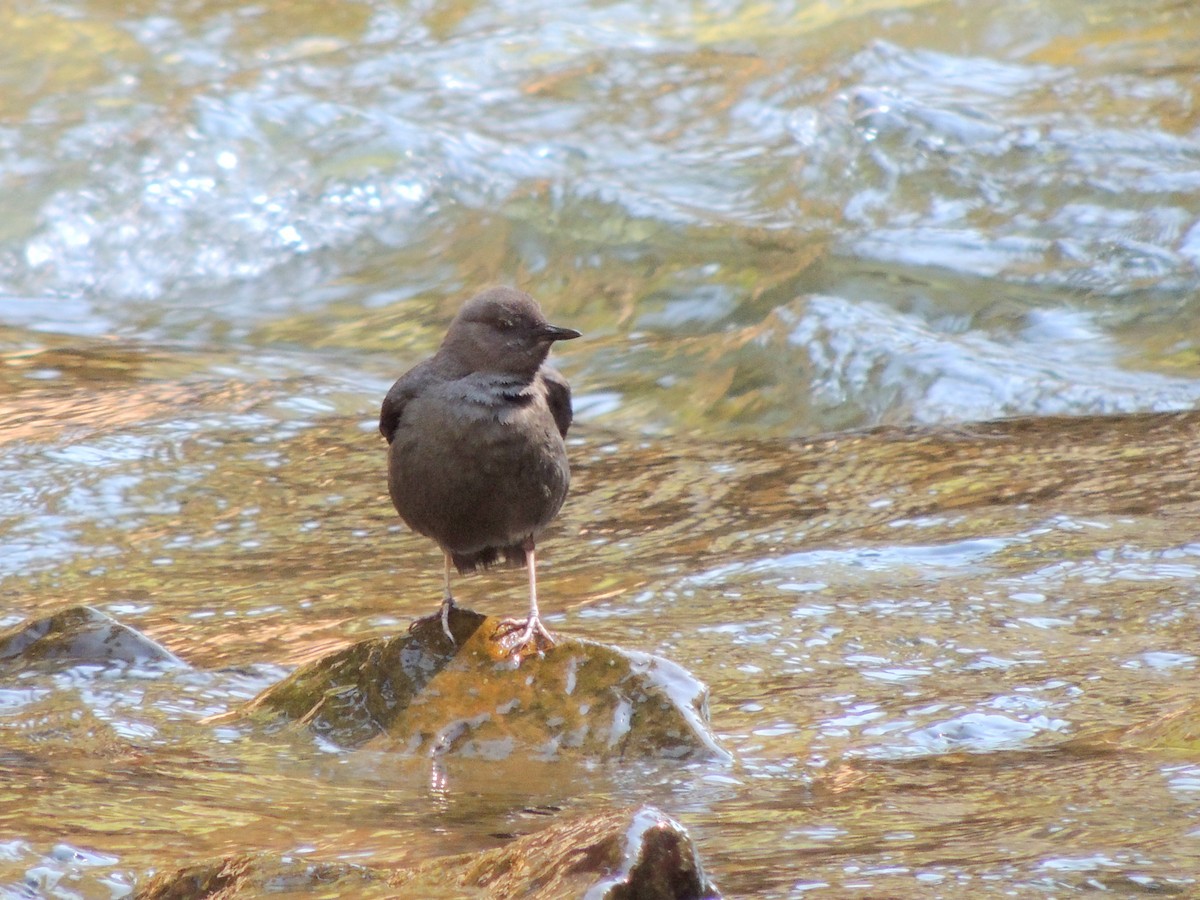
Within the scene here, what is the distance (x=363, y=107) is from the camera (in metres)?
12.3

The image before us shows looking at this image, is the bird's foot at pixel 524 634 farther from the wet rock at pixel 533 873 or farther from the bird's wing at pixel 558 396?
the wet rock at pixel 533 873

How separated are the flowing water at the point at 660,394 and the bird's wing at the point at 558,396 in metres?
0.78

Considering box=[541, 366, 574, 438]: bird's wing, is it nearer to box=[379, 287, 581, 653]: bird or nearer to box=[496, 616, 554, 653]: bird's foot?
box=[379, 287, 581, 653]: bird

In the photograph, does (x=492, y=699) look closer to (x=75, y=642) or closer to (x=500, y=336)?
(x=500, y=336)

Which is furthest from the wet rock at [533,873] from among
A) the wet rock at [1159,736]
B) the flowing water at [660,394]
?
the wet rock at [1159,736]

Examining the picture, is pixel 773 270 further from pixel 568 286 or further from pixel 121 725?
pixel 121 725

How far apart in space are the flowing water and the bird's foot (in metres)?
0.39

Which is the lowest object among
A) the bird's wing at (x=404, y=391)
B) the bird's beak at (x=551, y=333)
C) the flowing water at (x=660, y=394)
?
the flowing water at (x=660, y=394)

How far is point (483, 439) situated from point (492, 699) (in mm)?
687

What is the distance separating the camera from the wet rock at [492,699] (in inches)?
171

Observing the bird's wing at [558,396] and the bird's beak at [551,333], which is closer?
the bird's beak at [551,333]

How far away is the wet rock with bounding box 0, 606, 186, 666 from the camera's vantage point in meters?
5.05

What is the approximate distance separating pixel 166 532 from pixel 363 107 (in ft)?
19.5

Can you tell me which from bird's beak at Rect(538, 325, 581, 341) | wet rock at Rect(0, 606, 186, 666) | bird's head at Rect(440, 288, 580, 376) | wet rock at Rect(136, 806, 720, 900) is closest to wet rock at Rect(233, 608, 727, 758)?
wet rock at Rect(0, 606, 186, 666)
